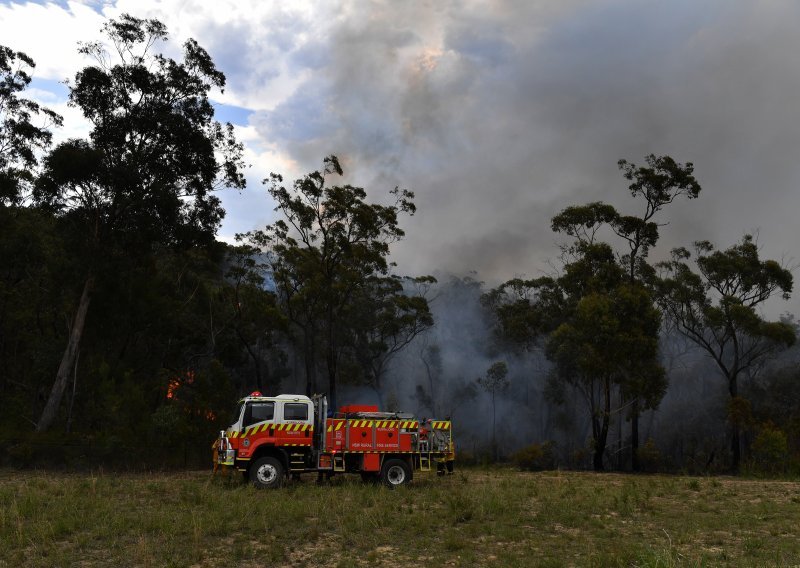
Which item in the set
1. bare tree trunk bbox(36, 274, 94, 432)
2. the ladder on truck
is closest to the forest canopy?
bare tree trunk bbox(36, 274, 94, 432)

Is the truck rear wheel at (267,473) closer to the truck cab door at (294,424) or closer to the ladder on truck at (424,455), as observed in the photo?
the truck cab door at (294,424)

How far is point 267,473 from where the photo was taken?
744 inches

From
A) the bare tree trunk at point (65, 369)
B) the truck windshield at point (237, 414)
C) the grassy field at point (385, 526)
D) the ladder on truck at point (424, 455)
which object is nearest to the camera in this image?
the grassy field at point (385, 526)

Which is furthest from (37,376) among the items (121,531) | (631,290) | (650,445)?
(650,445)

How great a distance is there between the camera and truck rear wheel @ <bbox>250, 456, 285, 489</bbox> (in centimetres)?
1873

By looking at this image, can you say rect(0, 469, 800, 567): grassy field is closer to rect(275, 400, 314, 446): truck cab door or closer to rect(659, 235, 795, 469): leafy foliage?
rect(275, 400, 314, 446): truck cab door

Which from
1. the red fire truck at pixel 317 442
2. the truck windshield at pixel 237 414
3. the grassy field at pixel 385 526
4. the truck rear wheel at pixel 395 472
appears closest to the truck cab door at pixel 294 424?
the red fire truck at pixel 317 442

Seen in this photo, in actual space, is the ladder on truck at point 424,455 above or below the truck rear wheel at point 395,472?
above

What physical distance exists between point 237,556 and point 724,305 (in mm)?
43517

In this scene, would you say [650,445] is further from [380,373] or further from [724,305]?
[380,373]

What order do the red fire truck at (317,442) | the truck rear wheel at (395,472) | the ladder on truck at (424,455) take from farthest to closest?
the ladder on truck at (424,455) < the truck rear wheel at (395,472) < the red fire truck at (317,442)

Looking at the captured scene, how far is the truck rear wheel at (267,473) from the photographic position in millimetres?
18734

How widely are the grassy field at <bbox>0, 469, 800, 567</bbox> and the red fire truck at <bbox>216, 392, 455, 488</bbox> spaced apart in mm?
766

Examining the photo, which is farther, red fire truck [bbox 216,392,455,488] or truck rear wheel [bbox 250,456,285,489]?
red fire truck [bbox 216,392,455,488]
